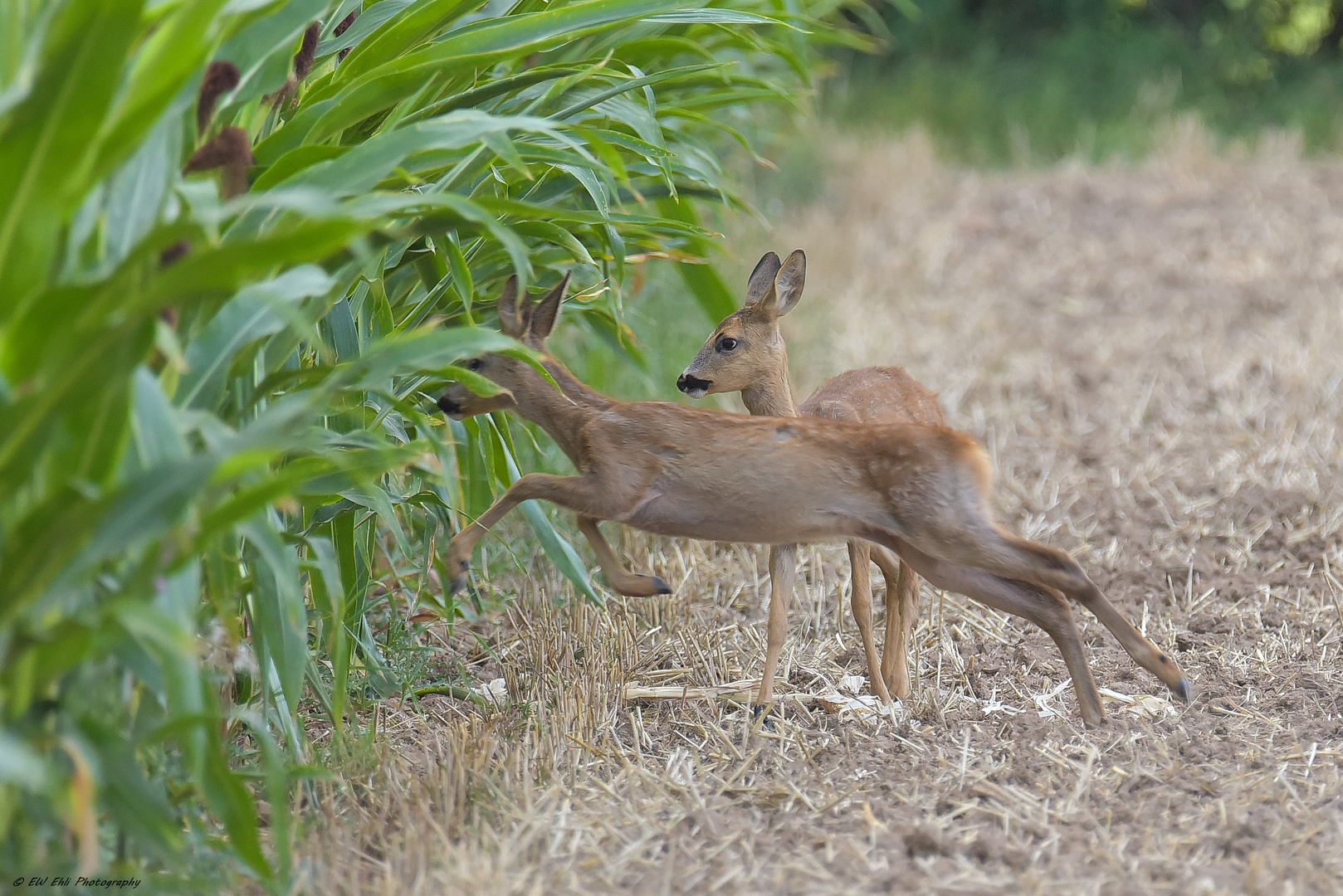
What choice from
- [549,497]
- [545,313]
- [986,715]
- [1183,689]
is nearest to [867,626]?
[986,715]

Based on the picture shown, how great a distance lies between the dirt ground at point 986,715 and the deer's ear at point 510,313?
0.81 meters

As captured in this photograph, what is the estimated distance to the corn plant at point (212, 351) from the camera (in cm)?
181

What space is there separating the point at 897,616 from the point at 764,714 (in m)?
0.53

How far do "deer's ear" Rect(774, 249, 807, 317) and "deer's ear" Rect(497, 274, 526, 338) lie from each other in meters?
0.76

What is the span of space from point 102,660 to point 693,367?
1797mm

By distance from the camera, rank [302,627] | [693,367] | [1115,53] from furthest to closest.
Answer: [1115,53] → [693,367] → [302,627]

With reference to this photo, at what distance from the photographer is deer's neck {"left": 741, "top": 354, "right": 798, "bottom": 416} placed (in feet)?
11.7

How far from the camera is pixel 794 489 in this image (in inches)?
117

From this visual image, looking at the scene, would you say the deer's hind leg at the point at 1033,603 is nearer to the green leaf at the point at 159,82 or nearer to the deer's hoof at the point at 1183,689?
the deer's hoof at the point at 1183,689

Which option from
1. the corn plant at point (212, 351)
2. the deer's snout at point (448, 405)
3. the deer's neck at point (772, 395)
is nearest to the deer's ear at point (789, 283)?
the deer's neck at point (772, 395)

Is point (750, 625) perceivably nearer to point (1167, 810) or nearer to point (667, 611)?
point (667, 611)

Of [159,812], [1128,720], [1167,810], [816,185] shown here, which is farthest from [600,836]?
[816,185]

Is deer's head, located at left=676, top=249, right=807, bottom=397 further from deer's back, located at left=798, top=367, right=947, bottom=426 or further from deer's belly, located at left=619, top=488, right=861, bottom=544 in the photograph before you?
deer's belly, located at left=619, top=488, right=861, bottom=544

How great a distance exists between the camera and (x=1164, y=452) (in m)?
5.46
